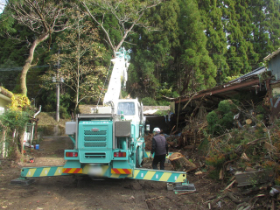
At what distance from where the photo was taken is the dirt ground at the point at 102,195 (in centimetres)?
585

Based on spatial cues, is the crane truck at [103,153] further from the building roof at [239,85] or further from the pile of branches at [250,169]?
the building roof at [239,85]

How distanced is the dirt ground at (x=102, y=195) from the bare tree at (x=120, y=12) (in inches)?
703

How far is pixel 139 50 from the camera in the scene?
26422 mm

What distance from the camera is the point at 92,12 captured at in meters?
24.6

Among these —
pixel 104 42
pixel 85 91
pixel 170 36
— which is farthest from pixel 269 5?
pixel 85 91

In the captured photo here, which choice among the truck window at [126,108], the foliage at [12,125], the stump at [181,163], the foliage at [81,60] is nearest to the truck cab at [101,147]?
the stump at [181,163]

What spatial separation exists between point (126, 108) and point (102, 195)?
359 cm

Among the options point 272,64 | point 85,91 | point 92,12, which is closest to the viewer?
point 272,64

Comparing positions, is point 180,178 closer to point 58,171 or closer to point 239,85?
point 58,171

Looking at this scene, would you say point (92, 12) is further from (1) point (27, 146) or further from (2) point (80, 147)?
(2) point (80, 147)

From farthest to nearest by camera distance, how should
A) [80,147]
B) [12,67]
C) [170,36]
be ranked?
[12,67] < [170,36] < [80,147]

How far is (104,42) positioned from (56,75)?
5.74m

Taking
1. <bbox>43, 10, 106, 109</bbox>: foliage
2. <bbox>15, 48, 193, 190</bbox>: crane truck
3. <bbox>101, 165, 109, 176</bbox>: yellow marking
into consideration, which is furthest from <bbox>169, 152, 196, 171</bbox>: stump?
<bbox>43, 10, 106, 109</bbox>: foliage

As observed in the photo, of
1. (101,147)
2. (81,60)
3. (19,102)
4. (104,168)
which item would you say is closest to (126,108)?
(101,147)
